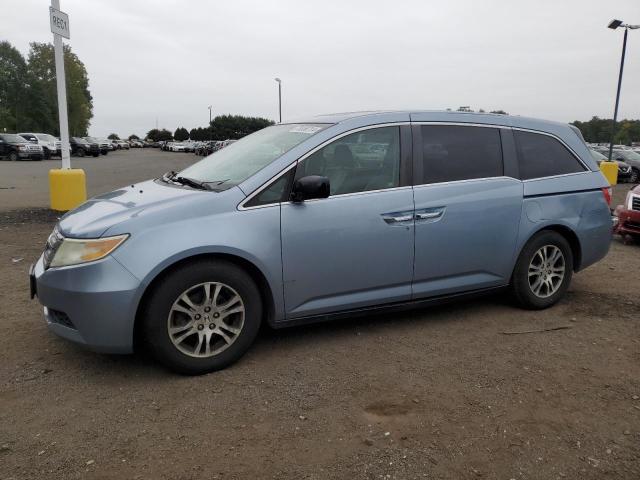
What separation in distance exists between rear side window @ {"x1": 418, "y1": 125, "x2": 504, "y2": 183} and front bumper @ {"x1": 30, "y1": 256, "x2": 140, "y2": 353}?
231 cm

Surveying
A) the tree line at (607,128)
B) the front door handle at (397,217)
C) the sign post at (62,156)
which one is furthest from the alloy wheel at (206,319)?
the tree line at (607,128)

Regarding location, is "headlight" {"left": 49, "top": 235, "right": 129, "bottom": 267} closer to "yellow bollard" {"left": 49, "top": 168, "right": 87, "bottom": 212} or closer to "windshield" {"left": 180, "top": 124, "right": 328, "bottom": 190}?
"windshield" {"left": 180, "top": 124, "right": 328, "bottom": 190}

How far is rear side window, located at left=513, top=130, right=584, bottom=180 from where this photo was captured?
4.77m

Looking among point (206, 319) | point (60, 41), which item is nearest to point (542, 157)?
point (206, 319)

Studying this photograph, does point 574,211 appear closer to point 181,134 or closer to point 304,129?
point 304,129

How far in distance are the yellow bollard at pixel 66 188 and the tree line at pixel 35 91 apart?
74060 mm

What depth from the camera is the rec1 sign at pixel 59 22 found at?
30.1ft

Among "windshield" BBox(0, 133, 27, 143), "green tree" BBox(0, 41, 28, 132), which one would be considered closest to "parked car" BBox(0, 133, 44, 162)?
"windshield" BBox(0, 133, 27, 143)

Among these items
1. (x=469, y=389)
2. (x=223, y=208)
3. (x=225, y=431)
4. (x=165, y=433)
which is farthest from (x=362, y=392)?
(x=223, y=208)

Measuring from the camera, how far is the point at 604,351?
160 inches

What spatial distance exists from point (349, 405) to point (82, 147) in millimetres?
44471

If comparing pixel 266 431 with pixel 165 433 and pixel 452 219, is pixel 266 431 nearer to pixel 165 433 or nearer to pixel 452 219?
pixel 165 433

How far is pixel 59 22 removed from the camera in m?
9.34

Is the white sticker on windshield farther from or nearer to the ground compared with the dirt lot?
farther from the ground
